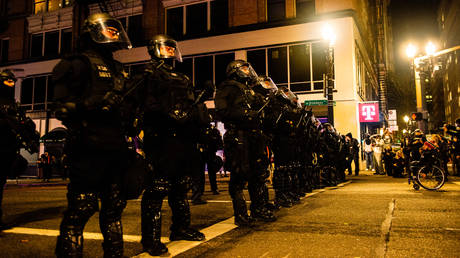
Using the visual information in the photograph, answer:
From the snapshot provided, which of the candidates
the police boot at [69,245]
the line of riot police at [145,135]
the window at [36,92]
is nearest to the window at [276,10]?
the window at [36,92]

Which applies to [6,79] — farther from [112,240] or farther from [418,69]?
[418,69]

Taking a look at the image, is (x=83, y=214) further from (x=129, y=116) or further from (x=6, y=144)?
(x=6, y=144)

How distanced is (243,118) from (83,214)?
282cm

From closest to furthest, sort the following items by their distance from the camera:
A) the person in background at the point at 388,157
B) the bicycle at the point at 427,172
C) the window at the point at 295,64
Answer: the bicycle at the point at 427,172 < the person in background at the point at 388,157 < the window at the point at 295,64

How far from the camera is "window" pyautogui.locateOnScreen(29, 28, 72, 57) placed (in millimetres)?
30469

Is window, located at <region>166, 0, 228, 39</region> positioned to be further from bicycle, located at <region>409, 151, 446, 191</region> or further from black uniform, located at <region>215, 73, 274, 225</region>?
black uniform, located at <region>215, 73, 274, 225</region>

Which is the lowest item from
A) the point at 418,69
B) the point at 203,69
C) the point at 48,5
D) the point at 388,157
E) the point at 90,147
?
the point at 388,157

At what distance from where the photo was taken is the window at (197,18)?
25797 mm

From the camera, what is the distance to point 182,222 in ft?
13.6

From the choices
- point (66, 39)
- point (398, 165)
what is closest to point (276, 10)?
point (398, 165)

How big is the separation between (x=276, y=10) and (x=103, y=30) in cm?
2269

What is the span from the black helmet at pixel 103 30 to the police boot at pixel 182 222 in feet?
5.94

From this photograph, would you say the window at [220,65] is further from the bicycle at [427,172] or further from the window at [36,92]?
the bicycle at [427,172]

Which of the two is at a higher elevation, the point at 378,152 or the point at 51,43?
the point at 51,43
